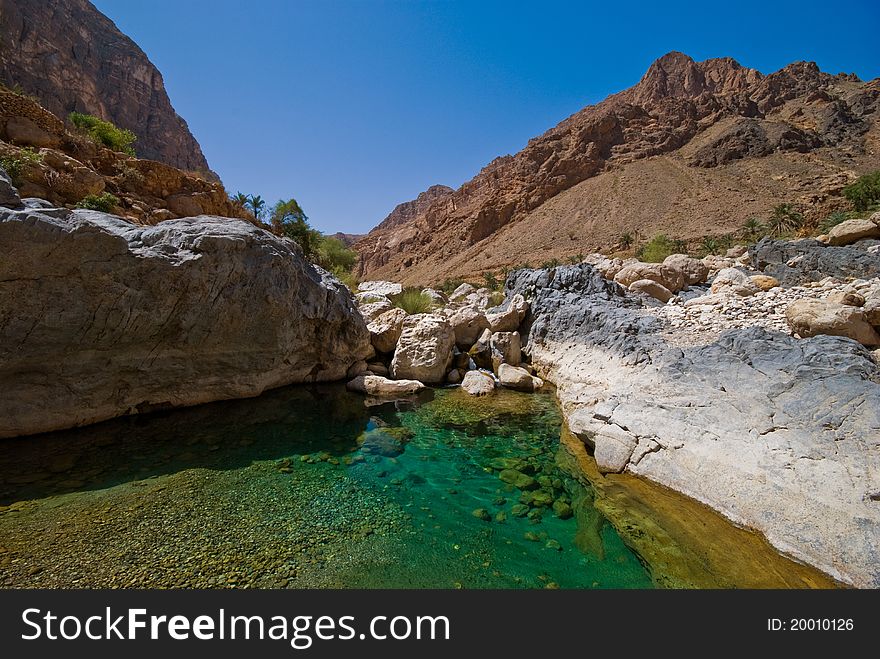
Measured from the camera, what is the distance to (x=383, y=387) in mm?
9227

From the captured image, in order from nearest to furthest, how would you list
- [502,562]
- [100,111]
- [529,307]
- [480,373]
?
[502,562] → [480,373] → [529,307] → [100,111]

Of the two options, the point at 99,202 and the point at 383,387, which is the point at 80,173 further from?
the point at 383,387

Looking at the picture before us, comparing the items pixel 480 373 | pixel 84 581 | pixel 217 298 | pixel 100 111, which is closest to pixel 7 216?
pixel 217 298

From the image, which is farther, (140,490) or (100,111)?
(100,111)

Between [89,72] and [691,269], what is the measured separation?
249 feet

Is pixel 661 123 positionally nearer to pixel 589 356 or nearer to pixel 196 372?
pixel 589 356

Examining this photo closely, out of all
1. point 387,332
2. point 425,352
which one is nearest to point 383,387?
point 425,352

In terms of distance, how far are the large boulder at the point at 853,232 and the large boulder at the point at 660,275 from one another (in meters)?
3.46

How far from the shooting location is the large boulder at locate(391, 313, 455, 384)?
9883 mm

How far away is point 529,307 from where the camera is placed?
453 inches

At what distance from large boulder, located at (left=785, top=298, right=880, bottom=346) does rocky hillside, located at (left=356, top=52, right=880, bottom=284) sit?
36.8 meters

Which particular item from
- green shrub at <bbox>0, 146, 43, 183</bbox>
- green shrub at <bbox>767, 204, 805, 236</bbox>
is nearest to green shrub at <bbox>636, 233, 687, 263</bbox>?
green shrub at <bbox>767, 204, 805, 236</bbox>

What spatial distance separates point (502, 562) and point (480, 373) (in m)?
6.19

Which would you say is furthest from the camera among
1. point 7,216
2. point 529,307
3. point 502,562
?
point 529,307
